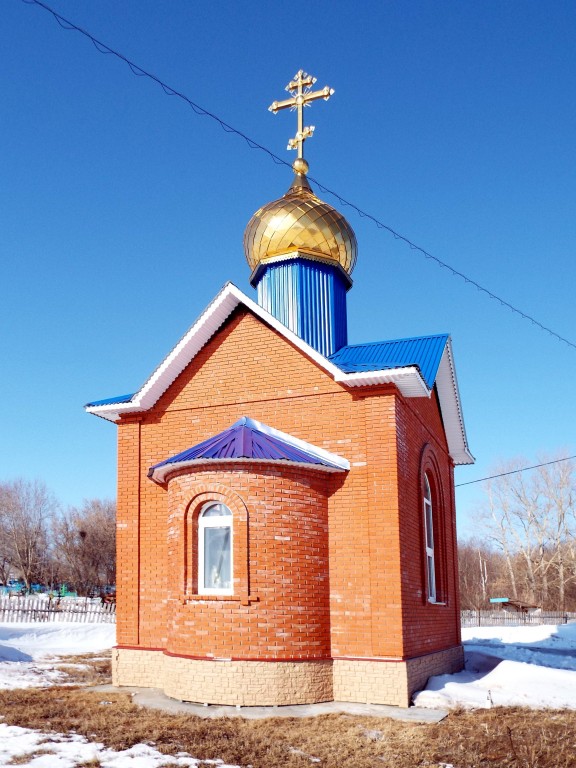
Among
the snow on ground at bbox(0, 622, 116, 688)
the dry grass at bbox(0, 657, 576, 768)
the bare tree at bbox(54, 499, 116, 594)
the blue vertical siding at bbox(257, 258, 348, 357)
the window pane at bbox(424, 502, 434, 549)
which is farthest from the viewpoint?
the bare tree at bbox(54, 499, 116, 594)

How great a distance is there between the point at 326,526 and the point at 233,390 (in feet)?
8.00

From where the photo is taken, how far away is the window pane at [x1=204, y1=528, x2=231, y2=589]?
9555mm

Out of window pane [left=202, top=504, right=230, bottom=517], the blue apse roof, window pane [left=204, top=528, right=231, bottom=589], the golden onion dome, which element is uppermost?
the golden onion dome

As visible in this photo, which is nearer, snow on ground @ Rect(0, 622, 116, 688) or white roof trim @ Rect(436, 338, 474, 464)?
snow on ground @ Rect(0, 622, 116, 688)

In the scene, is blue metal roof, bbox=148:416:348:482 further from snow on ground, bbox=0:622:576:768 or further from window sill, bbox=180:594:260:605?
snow on ground, bbox=0:622:576:768

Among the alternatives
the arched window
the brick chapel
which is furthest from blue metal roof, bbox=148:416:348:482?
the arched window

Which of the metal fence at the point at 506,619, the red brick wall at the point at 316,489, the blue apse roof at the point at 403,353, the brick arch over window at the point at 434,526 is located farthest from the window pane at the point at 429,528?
the metal fence at the point at 506,619

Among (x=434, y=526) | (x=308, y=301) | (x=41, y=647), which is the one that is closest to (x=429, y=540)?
(x=434, y=526)

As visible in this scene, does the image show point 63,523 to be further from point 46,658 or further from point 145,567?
point 145,567

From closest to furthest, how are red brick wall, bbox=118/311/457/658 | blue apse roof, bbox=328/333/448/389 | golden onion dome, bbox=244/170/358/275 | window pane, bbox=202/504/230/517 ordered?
red brick wall, bbox=118/311/457/658 < window pane, bbox=202/504/230/517 < blue apse roof, bbox=328/333/448/389 < golden onion dome, bbox=244/170/358/275

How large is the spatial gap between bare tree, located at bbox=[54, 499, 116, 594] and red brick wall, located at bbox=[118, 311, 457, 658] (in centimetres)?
3802

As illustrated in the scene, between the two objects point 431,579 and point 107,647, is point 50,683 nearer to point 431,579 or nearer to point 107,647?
point 431,579

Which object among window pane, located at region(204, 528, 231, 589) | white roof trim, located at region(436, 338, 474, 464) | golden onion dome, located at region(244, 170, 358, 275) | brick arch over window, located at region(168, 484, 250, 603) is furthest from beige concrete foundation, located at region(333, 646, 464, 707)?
golden onion dome, located at region(244, 170, 358, 275)

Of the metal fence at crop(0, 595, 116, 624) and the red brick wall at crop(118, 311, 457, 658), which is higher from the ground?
the red brick wall at crop(118, 311, 457, 658)
